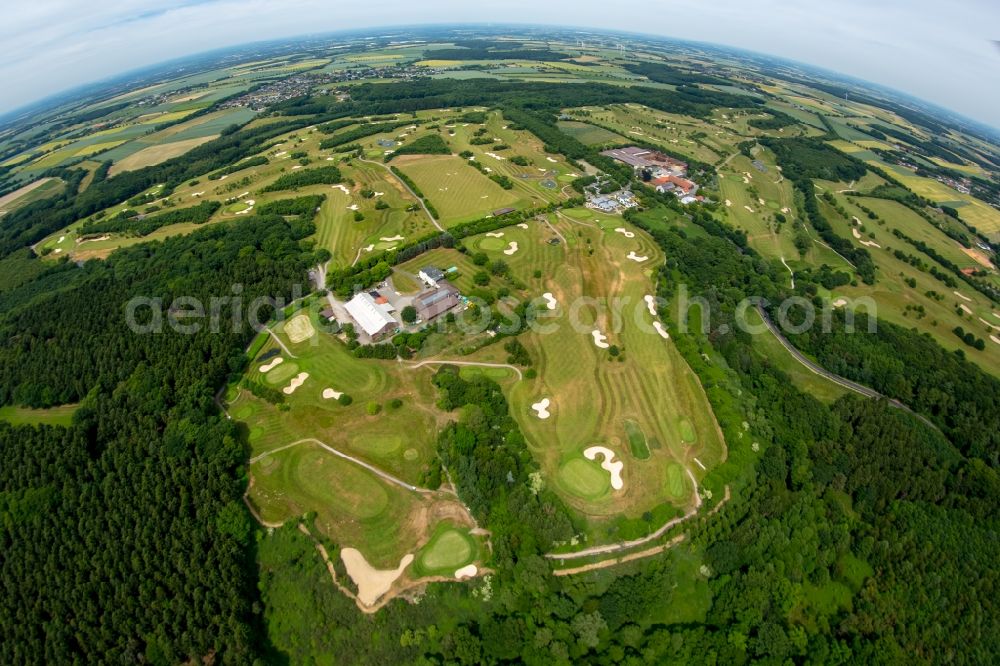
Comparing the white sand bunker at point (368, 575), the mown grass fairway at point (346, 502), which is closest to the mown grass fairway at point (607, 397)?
the mown grass fairway at point (346, 502)

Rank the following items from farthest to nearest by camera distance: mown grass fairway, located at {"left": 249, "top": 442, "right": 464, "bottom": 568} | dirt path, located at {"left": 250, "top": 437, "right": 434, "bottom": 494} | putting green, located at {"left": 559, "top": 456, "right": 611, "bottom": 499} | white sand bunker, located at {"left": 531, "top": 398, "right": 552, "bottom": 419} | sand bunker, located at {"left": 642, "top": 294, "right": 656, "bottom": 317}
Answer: sand bunker, located at {"left": 642, "top": 294, "right": 656, "bottom": 317}, white sand bunker, located at {"left": 531, "top": 398, "right": 552, "bottom": 419}, dirt path, located at {"left": 250, "top": 437, "right": 434, "bottom": 494}, putting green, located at {"left": 559, "top": 456, "right": 611, "bottom": 499}, mown grass fairway, located at {"left": 249, "top": 442, "right": 464, "bottom": 568}

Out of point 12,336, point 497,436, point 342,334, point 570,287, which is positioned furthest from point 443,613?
point 12,336

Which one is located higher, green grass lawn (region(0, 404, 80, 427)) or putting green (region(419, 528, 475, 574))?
green grass lawn (region(0, 404, 80, 427))

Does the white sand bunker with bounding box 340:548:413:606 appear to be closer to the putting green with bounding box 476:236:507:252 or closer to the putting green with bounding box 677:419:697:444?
the putting green with bounding box 677:419:697:444

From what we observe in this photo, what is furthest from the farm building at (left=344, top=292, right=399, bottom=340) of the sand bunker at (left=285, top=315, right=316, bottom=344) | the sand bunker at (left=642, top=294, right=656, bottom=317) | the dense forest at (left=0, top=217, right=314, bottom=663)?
the sand bunker at (left=642, top=294, right=656, bottom=317)

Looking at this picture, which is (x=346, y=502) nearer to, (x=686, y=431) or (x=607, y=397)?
(x=607, y=397)

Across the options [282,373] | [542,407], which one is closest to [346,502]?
[282,373]
